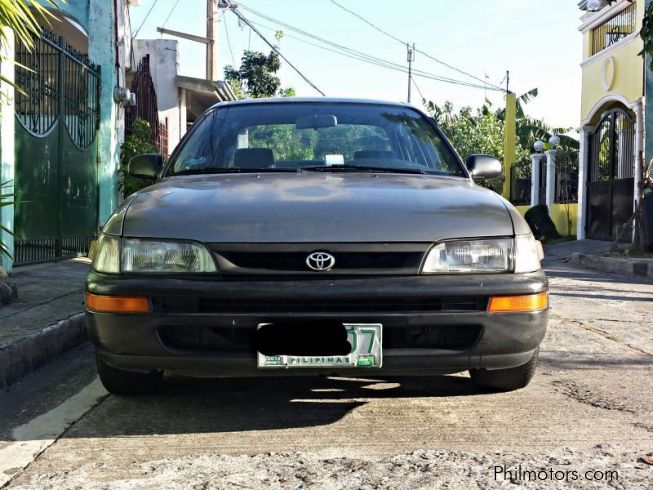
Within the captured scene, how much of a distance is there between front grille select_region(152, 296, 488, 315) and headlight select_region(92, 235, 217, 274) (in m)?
0.13

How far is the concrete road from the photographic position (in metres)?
2.63

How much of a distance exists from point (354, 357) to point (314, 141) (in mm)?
1776

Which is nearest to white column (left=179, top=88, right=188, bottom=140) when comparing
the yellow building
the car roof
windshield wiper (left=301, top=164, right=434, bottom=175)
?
the yellow building

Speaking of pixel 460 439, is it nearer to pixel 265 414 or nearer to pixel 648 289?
pixel 265 414

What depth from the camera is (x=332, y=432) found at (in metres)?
3.11

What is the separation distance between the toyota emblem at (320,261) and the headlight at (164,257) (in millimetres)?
373

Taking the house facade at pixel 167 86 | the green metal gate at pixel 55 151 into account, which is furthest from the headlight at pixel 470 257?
the house facade at pixel 167 86

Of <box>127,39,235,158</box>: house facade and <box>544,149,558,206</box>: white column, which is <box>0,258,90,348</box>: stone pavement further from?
<box>544,149,558,206</box>: white column

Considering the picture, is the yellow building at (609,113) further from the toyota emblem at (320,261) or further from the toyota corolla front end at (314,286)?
the toyota emblem at (320,261)

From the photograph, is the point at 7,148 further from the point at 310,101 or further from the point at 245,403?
the point at 245,403

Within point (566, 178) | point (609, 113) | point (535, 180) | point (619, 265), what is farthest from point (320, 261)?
point (535, 180)

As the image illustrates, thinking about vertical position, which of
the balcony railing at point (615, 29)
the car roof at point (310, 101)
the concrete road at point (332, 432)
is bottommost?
the concrete road at point (332, 432)

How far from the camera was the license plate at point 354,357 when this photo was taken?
2873 mm

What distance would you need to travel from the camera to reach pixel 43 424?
3279mm
